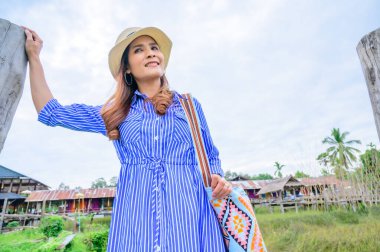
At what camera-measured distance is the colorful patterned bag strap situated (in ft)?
3.97

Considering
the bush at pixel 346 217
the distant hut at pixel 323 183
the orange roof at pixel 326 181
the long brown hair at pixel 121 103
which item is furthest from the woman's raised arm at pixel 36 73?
the orange roof at pixel 326 181

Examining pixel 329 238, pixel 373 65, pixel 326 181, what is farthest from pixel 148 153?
pixel 326 181

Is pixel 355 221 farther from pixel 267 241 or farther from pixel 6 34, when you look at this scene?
pixel 6 34

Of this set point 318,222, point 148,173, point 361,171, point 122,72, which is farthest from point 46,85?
point 361,171

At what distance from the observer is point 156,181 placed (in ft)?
3.77

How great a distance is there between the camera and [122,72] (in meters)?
1.62

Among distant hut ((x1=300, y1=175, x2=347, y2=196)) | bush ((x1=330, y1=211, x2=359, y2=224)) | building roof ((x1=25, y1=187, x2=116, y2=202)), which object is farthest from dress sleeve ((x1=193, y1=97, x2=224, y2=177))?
building roof ((x1=25, y1=187, x2=116, y2=202))

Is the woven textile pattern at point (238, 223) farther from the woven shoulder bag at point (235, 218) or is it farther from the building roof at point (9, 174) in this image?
the building roof at point (9, 174)

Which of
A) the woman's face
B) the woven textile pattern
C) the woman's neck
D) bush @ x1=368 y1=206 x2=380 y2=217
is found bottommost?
bush @ x1=368 y1=206 x2=380 y2=217

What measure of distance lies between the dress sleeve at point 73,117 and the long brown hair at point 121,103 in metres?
0.06

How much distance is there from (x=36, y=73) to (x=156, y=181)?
2.47 feet

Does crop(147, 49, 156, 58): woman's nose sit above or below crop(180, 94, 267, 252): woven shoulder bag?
above

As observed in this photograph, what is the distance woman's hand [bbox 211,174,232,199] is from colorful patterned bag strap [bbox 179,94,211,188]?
0.13ft

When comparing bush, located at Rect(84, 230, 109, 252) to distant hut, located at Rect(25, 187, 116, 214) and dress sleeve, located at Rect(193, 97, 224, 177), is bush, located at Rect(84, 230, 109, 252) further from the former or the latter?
distant hut, located at Rect(25, 187, 116, 214)
